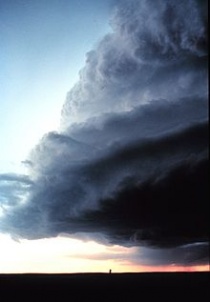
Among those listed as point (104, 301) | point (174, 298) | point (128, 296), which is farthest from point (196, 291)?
point (104, 301)

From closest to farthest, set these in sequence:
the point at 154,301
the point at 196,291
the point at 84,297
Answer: the point at 154,301, the point at 84,297, the point at 196,291

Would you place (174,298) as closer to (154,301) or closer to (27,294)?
(154,301)

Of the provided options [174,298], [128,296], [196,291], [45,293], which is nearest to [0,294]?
[45,293]

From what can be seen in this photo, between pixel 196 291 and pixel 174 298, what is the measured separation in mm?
2238

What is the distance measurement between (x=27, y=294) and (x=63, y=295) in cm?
172

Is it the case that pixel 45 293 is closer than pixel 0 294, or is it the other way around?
pixel 0 294

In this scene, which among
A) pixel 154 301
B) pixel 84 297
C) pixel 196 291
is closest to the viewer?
pixel 154 301

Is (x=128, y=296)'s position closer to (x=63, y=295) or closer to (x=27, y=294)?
(x=63, y=295)

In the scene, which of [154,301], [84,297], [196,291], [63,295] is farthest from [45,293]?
[196,291]

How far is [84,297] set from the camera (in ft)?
58.4

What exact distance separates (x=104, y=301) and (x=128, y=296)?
1583mm

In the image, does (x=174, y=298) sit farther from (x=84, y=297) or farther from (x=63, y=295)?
(x=63, y=295)

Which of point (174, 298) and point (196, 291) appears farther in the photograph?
point (196, 291)

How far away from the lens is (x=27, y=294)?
58.6ft
